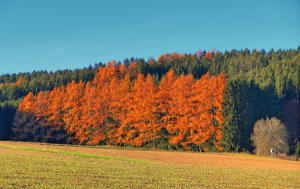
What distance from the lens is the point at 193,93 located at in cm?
5253

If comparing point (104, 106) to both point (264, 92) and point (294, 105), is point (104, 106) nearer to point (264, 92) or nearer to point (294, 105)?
point (264, 92)

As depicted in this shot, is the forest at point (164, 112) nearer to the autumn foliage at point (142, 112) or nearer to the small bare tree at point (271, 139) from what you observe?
the autumn foliage at point (142, 112)

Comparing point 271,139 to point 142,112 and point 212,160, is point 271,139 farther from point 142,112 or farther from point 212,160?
point 142,112

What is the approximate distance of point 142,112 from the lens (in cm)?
5591

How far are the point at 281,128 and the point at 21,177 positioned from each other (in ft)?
127

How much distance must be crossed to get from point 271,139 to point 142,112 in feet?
71.8

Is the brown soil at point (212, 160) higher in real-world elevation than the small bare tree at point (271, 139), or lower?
lower

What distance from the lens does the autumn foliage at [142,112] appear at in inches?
1992

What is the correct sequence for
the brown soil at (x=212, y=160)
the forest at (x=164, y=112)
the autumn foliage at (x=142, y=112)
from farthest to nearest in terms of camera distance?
the autumn foliage at (x=142, y=112)
the forest at (x=164, y=112)
the brown soil at (x=212, y=160)

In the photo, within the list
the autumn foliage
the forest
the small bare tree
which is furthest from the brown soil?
the autumn foliage

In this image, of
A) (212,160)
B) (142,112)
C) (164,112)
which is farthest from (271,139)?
(142,112)

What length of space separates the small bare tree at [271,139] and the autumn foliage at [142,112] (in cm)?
585

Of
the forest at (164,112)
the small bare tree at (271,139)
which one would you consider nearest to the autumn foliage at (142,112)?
the forest at (164,112)

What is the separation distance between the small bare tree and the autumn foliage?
19.2 feet
